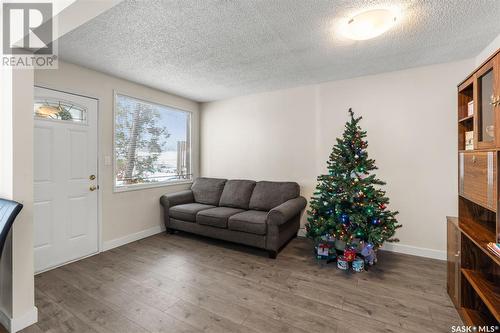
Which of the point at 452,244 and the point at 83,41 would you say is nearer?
the point at 452,244

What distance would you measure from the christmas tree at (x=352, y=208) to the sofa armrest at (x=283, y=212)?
33 centimetres

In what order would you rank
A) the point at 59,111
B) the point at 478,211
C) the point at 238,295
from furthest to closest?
1. the point at 59,111
2. the point at 238,295
3. the point at 478,211

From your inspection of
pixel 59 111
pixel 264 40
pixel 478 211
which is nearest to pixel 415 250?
pixel 478 211

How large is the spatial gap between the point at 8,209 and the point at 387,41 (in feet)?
11.4

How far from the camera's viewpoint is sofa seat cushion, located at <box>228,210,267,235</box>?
2998mm

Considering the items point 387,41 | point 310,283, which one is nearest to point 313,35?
point 387,41

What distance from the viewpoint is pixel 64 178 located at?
2.78 m

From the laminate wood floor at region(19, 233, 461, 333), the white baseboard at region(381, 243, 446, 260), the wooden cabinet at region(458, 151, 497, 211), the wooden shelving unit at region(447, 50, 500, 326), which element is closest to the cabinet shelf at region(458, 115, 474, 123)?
the wooden shelving unit at region(447, 50, 500, 326)

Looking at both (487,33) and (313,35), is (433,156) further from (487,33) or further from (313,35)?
(313,35)

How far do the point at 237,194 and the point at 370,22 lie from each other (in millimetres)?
2872

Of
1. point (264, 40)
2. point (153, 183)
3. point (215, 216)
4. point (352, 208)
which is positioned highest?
point (264, 40)

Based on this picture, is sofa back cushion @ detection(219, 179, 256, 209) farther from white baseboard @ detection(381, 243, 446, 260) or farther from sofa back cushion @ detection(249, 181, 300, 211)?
white baseboard @ detection(381, 243, 446, 260)

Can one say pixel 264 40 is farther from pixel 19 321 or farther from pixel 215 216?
pixel 19 321

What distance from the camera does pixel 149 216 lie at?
3.82 m
